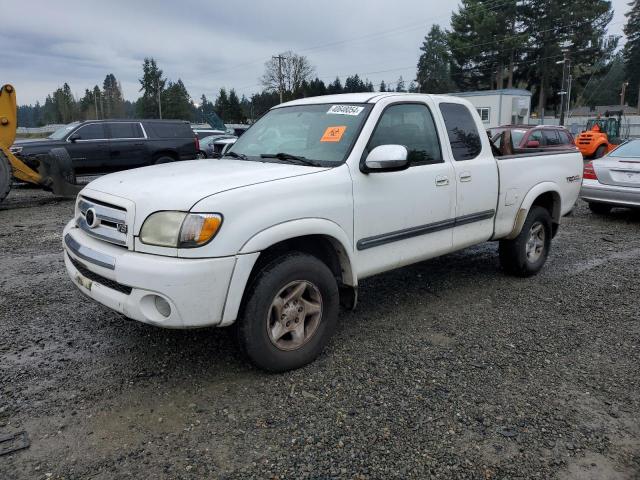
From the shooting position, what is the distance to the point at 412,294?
506cm

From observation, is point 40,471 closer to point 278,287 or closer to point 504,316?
point 278,287

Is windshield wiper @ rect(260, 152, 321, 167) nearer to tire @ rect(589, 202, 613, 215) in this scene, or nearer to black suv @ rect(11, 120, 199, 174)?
tire @ rect(589, 202, 613, 215)

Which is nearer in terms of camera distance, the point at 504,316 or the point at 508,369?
the point at 508,369

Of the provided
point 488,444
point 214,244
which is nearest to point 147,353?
point 214,244

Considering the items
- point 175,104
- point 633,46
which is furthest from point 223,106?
point 633,46

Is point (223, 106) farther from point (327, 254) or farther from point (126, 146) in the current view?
point (327, 254)

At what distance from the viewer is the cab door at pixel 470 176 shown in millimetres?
4473

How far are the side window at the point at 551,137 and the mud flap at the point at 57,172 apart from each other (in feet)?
40.5

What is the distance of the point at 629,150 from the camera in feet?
30.4

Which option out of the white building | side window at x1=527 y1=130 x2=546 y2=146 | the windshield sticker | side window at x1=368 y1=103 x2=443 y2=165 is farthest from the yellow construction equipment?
the white building

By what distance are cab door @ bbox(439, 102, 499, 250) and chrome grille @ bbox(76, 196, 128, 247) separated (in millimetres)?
2747

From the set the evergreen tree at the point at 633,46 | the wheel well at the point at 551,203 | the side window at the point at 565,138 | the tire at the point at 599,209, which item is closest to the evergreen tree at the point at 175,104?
the evergreen tree at the point at 633,46

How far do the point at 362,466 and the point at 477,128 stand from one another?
3.47m

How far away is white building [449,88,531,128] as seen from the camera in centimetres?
3597
